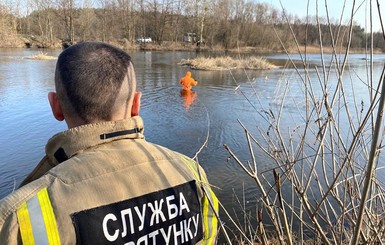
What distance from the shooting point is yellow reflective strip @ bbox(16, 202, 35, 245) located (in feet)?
2.93

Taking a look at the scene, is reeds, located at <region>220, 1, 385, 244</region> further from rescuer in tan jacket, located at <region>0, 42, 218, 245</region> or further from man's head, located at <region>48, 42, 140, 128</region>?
man's head, located at <region>48, 42, 140, 128</region>

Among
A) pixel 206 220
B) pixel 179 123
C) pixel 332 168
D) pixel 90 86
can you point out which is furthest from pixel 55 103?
pixel 179 123

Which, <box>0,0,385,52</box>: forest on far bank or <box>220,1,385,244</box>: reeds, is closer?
<box>220,1,385,244</box>: reeds

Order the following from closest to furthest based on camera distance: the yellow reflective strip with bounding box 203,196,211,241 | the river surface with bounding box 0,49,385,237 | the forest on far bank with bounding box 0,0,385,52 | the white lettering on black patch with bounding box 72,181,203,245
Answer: the white lettering on black patch with bounding box 72,181,203,245, the yellow reflective strip with bounding box 203,196,211,241, the river surface with bounding box 0,49,385,237, the forest on far bank with bounding box 0,0,385,52

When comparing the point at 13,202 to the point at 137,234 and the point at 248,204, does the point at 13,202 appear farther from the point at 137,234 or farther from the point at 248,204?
the point at 248,204

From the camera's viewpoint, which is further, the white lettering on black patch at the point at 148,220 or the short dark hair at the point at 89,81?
the short dark hair at the point at 89,81

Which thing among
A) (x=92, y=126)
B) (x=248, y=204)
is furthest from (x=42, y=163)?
(x=248, y=204)

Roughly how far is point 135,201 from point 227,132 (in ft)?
25.9

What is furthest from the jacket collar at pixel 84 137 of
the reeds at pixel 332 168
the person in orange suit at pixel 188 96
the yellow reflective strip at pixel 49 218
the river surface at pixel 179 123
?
the person in orange suit at pixel 188 96

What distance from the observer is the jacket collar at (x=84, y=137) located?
115 centimetres

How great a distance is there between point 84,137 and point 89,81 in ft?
0.71

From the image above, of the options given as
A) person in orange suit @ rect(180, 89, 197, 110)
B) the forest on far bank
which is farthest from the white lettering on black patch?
the forest on far bank

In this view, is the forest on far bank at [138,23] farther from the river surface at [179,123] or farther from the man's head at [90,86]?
the man's head at [90,86]

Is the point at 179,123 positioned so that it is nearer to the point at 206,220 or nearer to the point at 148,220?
the point at 206,220
